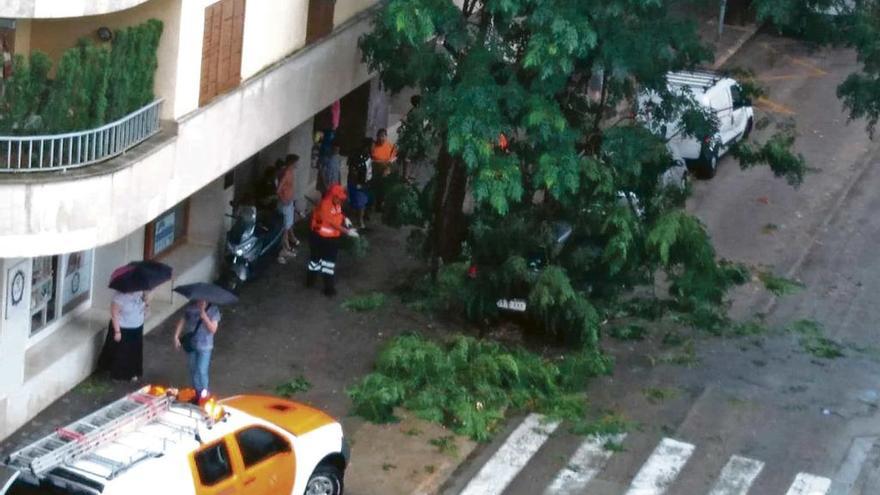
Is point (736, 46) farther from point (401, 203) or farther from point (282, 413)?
point (282, 413)

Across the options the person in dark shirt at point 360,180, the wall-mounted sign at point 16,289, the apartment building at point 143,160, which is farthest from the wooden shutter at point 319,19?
the wall-mounted sign at point 16,289

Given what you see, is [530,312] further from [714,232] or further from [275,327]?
[714,232]

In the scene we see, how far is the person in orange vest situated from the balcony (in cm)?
121

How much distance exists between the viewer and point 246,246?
24016 millimetres

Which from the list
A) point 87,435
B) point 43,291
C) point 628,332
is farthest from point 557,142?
point 87,435

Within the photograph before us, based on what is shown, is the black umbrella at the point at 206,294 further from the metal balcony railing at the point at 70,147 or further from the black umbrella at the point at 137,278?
the metal balcony railing at the point at 70,147

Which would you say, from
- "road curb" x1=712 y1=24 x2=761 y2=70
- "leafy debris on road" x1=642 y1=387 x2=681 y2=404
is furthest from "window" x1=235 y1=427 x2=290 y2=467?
"road curb" x1=712 y1=24 x2=761 y2=70

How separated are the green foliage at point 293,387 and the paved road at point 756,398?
2.46 meters

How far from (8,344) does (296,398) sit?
365 cm

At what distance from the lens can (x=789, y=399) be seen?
22.7 metres

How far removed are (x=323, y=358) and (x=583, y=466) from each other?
3.92 metres

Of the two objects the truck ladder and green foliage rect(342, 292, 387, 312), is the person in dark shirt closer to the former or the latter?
green foliage rect(342, 292, 387, 312)

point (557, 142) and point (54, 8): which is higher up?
point (54, 8)

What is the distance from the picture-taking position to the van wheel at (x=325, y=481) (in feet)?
58.6
